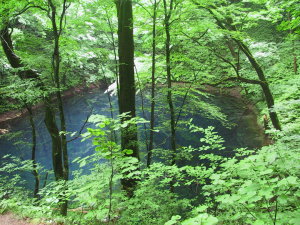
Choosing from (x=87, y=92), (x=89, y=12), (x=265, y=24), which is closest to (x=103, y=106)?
(x=87, y=92)

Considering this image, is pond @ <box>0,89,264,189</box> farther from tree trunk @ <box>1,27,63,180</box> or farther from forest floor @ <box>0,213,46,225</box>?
forest floor @ <box>0,213,46,225</box>

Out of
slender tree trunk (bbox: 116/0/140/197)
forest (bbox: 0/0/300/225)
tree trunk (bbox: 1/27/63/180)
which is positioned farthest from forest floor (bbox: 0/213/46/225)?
slender tree trunk (bbox: 116/0/140/197)

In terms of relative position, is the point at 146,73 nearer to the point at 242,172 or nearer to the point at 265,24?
the point at 242,172

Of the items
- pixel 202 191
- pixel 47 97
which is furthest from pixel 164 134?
pixel 202 191

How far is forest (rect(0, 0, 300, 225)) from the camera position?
1.44 m

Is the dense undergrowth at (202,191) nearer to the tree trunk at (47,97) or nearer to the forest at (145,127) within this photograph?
the forest at (145,127)

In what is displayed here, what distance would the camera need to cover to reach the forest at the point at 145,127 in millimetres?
1442

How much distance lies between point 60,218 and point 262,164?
276cm

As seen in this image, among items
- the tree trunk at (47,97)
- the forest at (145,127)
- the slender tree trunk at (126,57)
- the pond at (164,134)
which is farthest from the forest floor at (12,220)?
the pond at (164,134)

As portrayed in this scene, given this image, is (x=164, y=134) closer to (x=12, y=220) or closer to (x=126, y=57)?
(x=126, y=57)

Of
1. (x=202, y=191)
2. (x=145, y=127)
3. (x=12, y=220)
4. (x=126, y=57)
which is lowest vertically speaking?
(x=12, y=220)

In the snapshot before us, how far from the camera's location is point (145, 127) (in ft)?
12.7

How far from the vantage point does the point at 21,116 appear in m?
12.2

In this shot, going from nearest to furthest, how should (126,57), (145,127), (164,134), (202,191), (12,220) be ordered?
(202,191), (12,220), (126,57), (145,127), (164,134)
